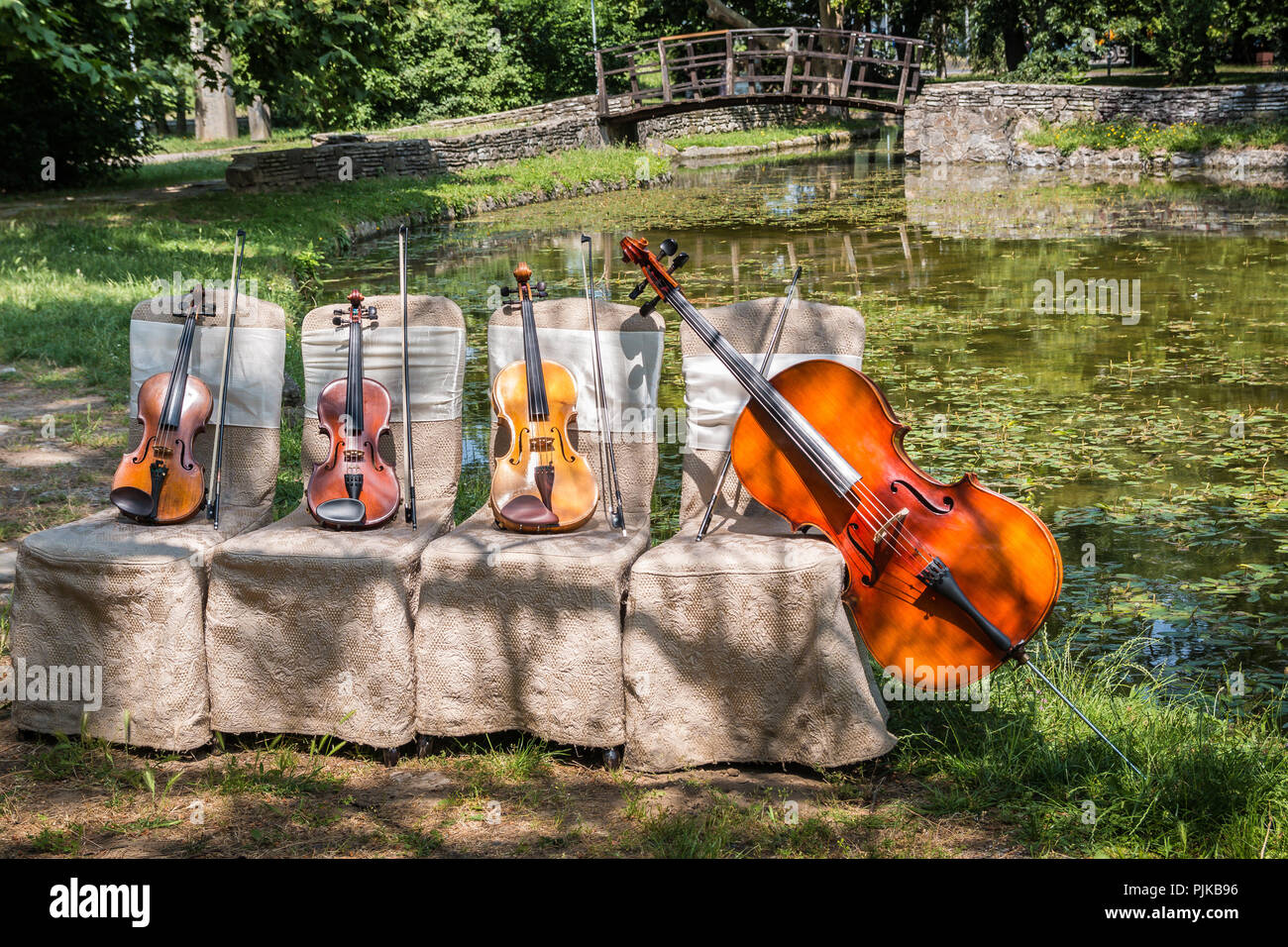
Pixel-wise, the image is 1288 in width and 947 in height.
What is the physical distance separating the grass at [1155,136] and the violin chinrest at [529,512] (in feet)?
60.8

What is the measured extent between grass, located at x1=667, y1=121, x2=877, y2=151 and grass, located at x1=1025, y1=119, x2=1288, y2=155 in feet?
25.4

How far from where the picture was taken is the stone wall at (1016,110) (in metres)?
19.8

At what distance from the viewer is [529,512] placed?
329 centimetres

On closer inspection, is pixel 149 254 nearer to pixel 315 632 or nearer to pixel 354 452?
pixel 354 452

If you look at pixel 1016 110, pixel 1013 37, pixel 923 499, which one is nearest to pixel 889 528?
pixel 923 499

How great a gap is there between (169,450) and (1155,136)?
19555mm

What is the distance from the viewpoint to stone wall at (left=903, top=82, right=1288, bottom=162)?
19.8 metres

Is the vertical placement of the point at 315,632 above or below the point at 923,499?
below

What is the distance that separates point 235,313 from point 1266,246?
10.3 m

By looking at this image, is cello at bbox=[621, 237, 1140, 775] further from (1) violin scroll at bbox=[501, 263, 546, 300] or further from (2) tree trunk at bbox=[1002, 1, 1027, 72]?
(2) tree trunk at bbox=[1002, 1, 1027, 72]

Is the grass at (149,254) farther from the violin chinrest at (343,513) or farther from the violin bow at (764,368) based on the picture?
the violin bow at (764,368)

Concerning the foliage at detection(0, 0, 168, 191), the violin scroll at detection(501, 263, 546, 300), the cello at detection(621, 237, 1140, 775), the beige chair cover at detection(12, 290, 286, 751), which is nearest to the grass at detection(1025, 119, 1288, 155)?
the foliage at detection(0, 0, 168, 191)
